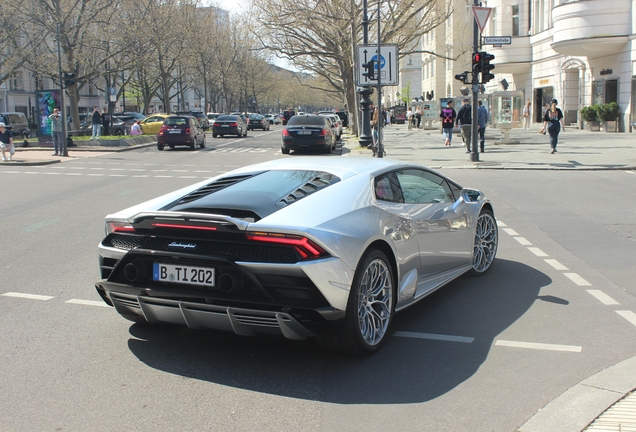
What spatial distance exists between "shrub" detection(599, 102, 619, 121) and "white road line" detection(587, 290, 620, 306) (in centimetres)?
3103

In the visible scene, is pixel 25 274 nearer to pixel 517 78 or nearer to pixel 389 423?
pixel 389 423

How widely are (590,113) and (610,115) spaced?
1.93 meters

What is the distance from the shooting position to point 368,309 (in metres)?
4.80

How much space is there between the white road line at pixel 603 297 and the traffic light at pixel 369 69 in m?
18.1

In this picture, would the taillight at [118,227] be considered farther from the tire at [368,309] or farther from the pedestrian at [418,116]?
the pedestrian at [418,116]

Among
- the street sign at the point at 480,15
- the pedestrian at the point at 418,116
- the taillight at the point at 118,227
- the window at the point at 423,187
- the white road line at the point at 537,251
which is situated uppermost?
the street sign at the point at 480,15

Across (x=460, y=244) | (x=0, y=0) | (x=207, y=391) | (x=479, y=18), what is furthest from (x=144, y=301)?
(x=0, y=0)

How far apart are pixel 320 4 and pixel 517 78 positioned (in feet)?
65.5

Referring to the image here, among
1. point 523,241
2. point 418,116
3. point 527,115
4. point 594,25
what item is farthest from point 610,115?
point 523,241

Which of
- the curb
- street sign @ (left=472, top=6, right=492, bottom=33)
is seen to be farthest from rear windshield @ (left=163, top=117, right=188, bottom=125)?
the curb

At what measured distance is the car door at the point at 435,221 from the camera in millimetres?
5777

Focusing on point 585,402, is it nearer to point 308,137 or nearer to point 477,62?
point 477,62

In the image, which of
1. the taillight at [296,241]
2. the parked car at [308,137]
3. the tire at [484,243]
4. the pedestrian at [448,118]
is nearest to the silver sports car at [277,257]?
the taillight at [296,241]

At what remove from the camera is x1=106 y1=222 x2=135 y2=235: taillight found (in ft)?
16.0
